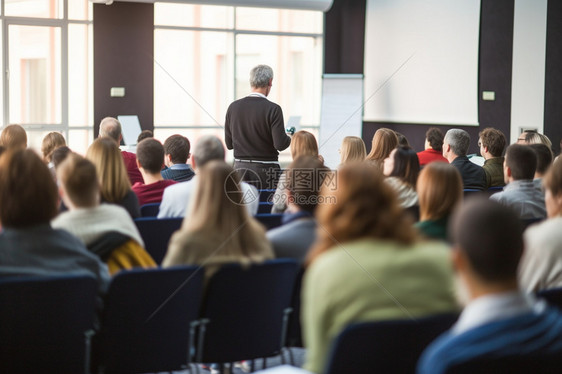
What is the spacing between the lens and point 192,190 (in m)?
4.20

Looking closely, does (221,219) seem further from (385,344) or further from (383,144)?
(383,144)

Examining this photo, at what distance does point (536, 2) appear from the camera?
966 centimetres

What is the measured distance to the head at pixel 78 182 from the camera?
291 centimetres

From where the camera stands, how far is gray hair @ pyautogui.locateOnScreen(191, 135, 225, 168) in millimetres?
4367

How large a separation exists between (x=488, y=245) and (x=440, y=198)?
1.59m

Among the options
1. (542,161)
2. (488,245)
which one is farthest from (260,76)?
(488,245)

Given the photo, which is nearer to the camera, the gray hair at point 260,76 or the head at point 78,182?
the head at point 78,182

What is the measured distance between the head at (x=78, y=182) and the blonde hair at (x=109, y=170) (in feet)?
2.61

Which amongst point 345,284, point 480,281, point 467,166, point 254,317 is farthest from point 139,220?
point 467,166

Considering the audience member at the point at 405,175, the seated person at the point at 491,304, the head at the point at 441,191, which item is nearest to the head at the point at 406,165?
the audience member at the point at 405,175

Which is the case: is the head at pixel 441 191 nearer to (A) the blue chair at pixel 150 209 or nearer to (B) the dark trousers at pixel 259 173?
(A) the blue chair at pixel 150 209

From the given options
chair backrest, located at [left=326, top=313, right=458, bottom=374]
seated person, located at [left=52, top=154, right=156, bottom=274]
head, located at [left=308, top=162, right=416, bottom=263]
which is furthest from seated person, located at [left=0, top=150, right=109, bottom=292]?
chair backrest, located at [left=326, top=313, right=458, bottom=374]

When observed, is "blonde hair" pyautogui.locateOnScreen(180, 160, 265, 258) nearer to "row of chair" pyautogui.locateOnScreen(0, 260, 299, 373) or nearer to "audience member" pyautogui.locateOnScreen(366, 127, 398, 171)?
"row of chair" pyautogui.locateOnScreen(0, 260, 299, 373)

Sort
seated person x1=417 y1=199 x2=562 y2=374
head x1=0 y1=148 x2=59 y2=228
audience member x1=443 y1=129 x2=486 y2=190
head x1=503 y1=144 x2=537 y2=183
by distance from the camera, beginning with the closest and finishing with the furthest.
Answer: seated person x1=417 y1=199 x2=562 y2=374 < head x1=0 y1=148 x2=59 y2=228 < head x1=503 y1=144 x2=537 y2=183 < audience member x1=443 y1=129 x2=486 y2=190
